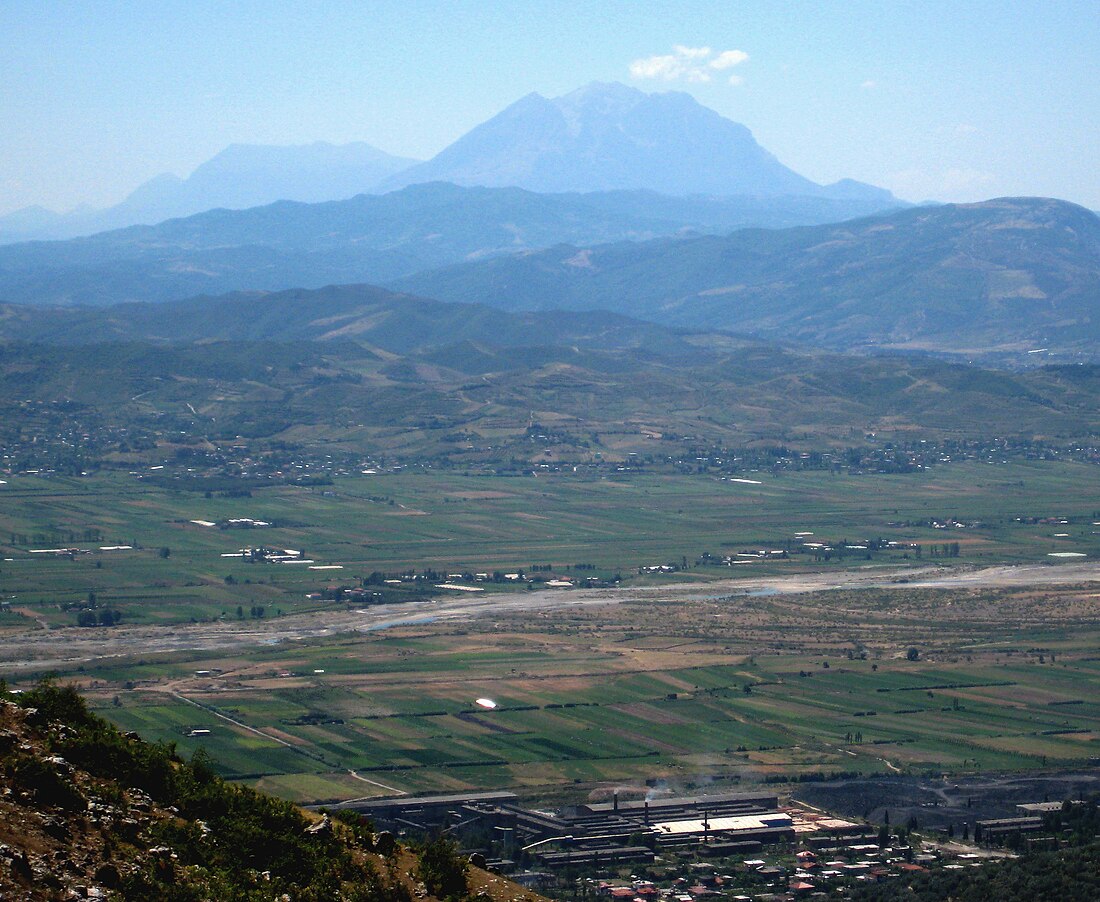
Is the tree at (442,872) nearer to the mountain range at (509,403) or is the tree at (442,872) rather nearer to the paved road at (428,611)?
the paved road at (428,611)

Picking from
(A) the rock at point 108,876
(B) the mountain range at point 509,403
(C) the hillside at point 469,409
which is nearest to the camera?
(A) the rock at point 108,876

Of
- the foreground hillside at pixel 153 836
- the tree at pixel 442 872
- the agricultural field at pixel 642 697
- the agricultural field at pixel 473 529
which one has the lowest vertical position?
the agricultural field at pixel 642 697

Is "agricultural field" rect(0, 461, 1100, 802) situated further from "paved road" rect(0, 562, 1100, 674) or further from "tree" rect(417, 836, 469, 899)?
"tree" rect(417, 836, 469, 899)

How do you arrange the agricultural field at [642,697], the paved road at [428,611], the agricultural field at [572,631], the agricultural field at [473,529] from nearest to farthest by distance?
the agricultural field at [642,697] → the agricultural field at [572,631] → the paved road at [428,611] → the agricultural field at [473,529]

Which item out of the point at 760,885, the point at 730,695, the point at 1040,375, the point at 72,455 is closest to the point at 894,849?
the point at 760,885

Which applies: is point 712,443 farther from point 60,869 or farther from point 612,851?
point 60,869

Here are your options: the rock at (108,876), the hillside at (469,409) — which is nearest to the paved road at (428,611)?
the rock at (108,876)

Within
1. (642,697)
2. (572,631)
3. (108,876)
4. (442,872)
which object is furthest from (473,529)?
(108,876)
